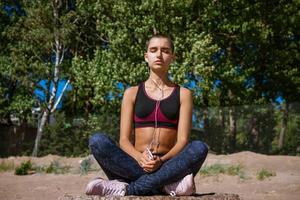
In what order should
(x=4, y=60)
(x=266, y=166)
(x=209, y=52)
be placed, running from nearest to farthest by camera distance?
(x=266, y=166), (x=209, y=52), (x=4, y=60)

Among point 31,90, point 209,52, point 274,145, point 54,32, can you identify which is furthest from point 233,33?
point 31,90

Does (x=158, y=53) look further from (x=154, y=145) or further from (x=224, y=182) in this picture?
(x=224, y=182)

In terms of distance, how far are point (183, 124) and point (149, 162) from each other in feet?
1.59

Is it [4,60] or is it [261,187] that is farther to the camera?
[4,60]

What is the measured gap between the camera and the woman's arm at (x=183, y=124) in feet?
12.4

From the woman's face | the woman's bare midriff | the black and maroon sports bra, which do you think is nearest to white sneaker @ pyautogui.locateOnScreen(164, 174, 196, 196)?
the woman's bare midriff

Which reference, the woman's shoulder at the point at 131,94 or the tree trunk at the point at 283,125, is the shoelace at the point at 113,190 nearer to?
the woman's shoulder at the point at 131,94

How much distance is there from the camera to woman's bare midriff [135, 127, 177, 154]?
12.6ft

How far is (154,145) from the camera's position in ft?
12.6

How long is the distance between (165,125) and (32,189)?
6003 millimetres

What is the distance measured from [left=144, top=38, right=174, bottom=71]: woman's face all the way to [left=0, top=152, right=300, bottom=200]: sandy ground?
3.94m

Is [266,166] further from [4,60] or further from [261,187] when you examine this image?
[4,60]

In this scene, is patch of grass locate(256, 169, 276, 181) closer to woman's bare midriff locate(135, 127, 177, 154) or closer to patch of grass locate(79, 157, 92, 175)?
patch of grass locate(79, 157, 92, 175)

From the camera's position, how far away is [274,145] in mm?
18875
